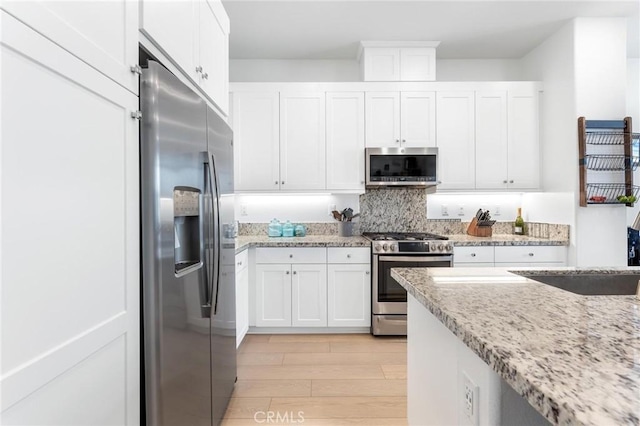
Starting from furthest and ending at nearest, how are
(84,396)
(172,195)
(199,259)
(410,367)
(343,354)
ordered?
(343,354), (199,259), (410,367), (172,195), (84,396)

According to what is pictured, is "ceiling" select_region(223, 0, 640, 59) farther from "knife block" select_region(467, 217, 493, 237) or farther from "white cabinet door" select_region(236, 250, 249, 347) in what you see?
"white cabinet door" select_region(236, 250, 249, 347)

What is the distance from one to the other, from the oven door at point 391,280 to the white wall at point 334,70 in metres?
2.03

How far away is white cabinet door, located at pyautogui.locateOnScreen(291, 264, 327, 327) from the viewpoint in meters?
3.39

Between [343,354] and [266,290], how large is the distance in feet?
→ 3.06

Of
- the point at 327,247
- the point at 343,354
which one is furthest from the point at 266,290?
the point at 343,354

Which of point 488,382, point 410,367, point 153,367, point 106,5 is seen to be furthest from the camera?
point 410,367

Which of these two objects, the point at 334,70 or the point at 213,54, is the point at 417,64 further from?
the point at 213,54

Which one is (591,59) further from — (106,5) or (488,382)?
(106,5)

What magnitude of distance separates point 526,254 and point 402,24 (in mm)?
2419

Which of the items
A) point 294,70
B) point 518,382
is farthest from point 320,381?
point 294,70

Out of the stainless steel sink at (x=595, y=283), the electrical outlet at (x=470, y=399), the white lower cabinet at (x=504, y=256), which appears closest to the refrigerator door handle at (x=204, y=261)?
the electrical outlet at (x=470, y=399)

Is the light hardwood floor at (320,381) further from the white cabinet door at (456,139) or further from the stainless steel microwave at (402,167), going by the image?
the white cabinet door at (456,139)

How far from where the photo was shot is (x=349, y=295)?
3.39 metres

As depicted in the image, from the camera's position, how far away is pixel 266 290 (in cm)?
340
